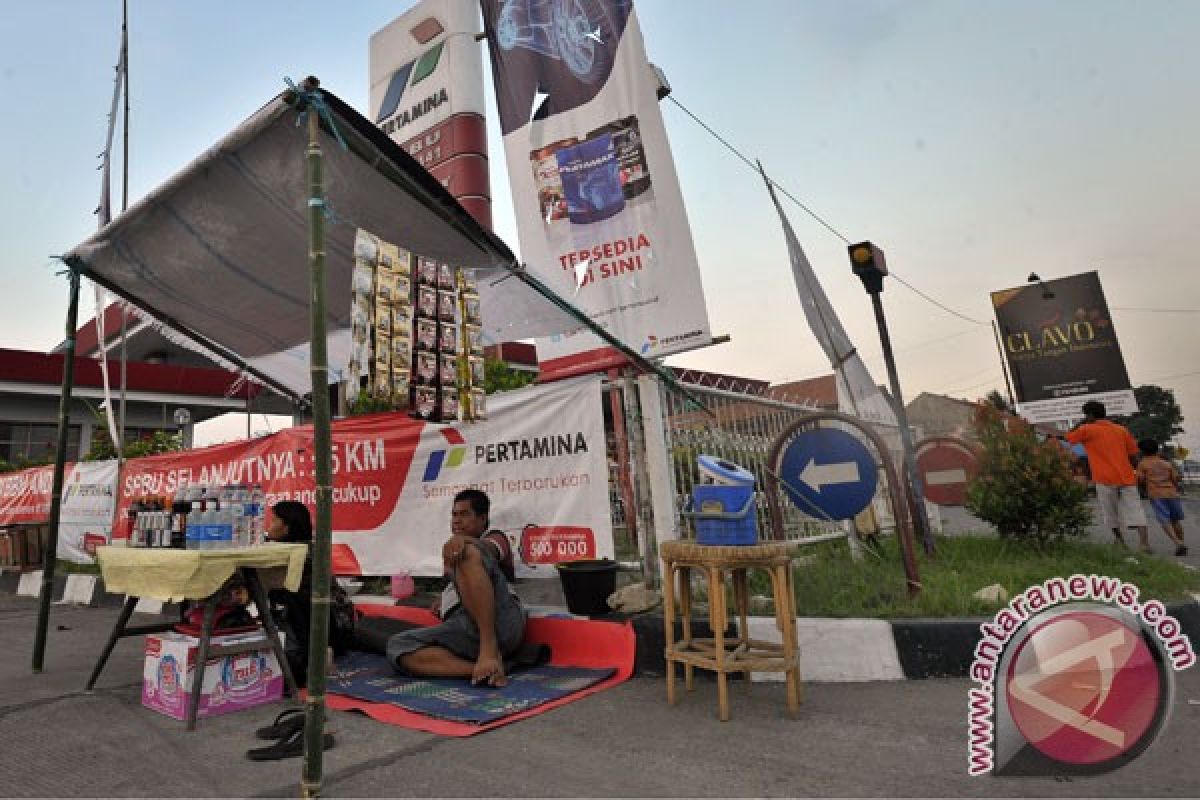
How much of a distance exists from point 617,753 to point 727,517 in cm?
113

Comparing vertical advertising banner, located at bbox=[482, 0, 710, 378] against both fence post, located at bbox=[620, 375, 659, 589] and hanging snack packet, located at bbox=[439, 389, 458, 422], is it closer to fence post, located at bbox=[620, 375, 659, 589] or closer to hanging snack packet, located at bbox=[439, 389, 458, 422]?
fence post, located at bbox=[620, 375, 659, 589]

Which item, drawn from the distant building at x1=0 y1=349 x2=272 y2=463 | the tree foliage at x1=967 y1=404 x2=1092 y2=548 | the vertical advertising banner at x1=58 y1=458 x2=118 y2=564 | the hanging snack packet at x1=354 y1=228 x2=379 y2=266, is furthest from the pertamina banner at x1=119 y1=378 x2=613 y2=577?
the distant building at x1=0 y1=349 x2=272 y2=463

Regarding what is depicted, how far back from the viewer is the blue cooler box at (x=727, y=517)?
3111 mm

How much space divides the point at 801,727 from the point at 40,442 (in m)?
23.0

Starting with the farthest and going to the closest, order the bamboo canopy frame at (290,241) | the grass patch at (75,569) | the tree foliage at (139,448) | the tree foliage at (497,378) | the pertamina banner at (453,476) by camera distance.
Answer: the tree foliage at (139,448) < the tree foliage at (497,378) < the grass patch at (75,569) < the pertamina banner at (453,476) < the bamboo canopy frame at (290,241)

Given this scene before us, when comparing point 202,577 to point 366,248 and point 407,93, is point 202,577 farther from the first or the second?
point 407,93

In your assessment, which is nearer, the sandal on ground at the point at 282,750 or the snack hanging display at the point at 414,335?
the sandal on ground at the point at 282,750

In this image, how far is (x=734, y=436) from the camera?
504 cm

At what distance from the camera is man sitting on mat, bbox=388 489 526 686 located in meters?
3.56

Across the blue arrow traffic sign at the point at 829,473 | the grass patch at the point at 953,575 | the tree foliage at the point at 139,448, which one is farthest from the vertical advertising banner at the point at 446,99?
the tree foliage at the point at 139,448

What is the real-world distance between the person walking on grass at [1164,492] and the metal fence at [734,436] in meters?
3.44

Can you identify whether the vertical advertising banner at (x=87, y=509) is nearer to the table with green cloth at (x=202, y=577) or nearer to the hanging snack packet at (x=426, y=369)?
the table with green cloth at (x=202, y=577)

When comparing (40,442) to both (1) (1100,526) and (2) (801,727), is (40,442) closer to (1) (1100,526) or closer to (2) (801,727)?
(2) (801,727)

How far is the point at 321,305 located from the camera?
2578 millimetres
